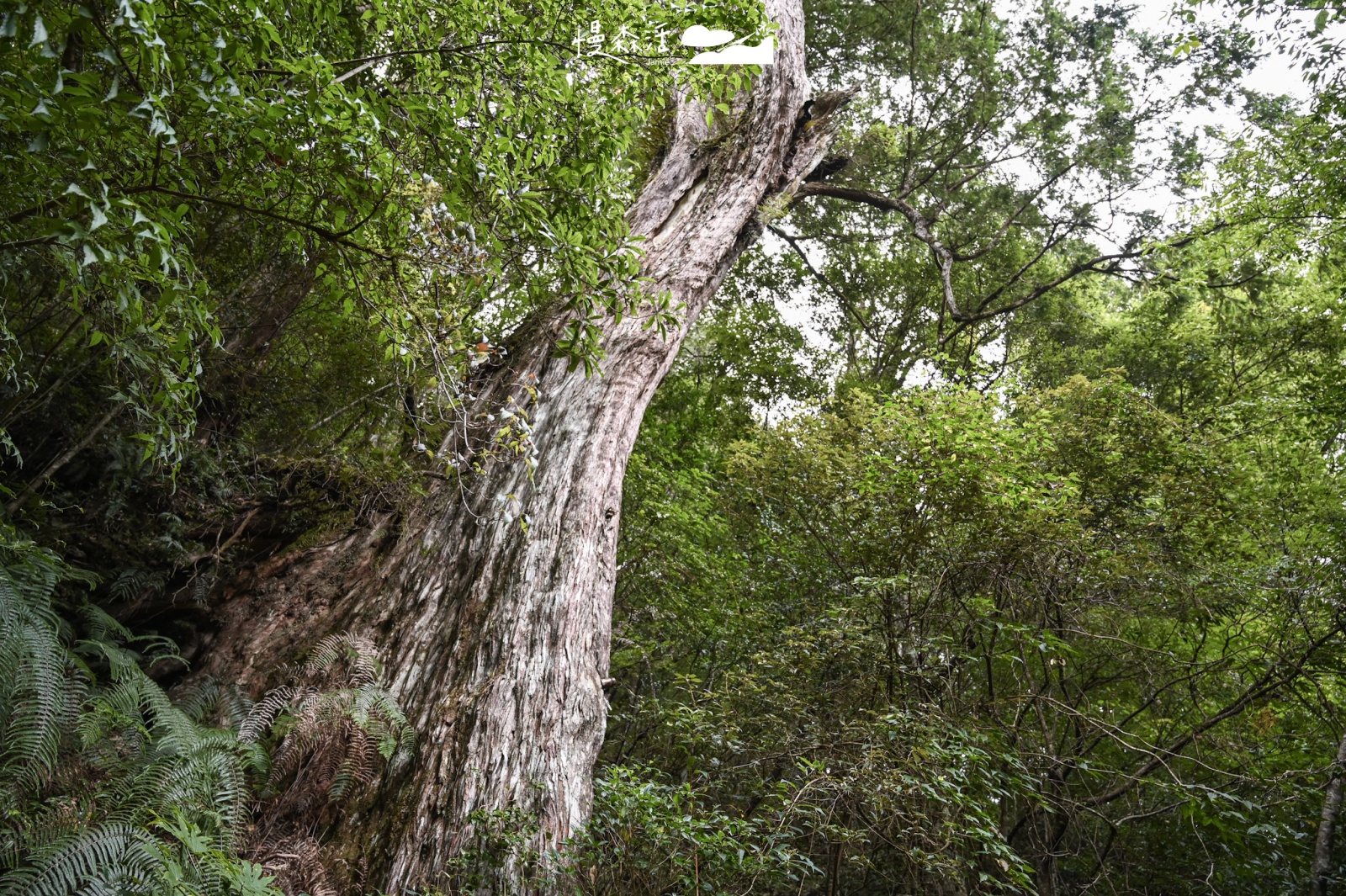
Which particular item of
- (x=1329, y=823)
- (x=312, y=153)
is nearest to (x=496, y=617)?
(x=312, y=153)

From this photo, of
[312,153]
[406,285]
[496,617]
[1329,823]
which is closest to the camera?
[312,153]

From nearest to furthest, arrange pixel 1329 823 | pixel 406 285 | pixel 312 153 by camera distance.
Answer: pixel 312 153 < pixel 406 285 < pixel 1329 823

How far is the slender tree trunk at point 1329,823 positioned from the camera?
3672 mm

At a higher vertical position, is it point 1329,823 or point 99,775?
point 1329,823

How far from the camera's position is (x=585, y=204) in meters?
2.86

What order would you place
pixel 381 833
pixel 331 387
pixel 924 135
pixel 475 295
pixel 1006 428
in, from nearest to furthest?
pixel 381 833
pixel 475 295
pixel 331 387
pixel 1006 428
pixel 924 135

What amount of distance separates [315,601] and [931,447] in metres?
4.34

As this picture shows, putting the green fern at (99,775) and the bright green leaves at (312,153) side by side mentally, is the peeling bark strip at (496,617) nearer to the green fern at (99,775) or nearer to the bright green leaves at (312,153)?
the green fern at (99,775)

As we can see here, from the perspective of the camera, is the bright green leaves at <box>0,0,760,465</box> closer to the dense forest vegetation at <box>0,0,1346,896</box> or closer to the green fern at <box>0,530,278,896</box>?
the dense forest vegetation at <box>0,0,1346,896</box>

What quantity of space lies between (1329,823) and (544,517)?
4.52 metres

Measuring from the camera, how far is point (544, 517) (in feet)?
12.9

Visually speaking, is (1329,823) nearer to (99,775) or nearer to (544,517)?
(544,517)

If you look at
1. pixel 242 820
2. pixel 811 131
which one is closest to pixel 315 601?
pixel 242 820

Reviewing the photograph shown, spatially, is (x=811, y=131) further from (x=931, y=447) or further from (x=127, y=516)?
(x=127, y=516)
